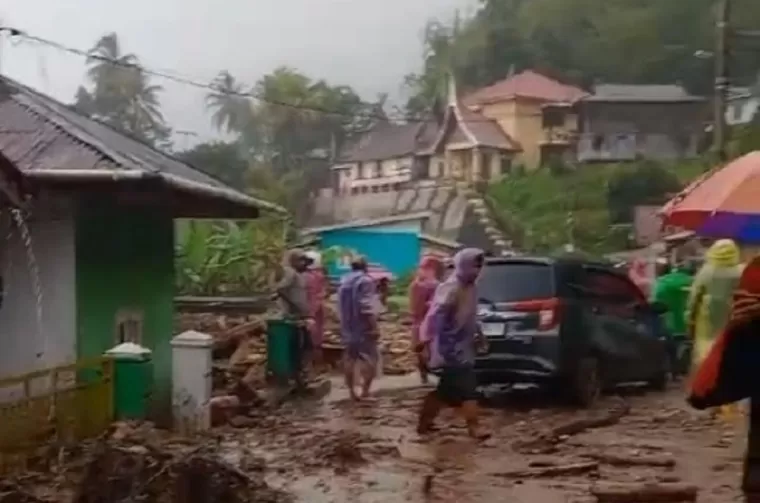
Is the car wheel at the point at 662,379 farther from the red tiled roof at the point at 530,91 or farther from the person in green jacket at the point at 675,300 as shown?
the red tiled roof at the point at 530,91

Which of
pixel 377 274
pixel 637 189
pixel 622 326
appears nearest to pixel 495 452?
pixel 622 326

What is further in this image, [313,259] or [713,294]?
[313,259]

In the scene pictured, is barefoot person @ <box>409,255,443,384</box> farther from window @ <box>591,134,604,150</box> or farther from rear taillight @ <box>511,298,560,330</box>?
window @ <box>591,134,604,150</box>

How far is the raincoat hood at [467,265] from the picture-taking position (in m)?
13.0

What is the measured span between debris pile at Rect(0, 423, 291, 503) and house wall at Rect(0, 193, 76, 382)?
3.06 m

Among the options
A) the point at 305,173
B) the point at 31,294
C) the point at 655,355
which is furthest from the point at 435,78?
the point at 31,294

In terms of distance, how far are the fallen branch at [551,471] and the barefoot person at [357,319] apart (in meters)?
5.21

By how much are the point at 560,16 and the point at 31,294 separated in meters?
76.7

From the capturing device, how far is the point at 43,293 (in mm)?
12680

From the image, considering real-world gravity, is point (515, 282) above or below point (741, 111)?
below

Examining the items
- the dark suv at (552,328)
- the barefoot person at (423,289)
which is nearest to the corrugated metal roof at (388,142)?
the barefoot person at (423,289)

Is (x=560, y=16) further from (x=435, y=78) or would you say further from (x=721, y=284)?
(x=721, y=284)

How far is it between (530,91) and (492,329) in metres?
57.1

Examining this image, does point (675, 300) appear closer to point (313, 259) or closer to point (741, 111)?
point (313, 259)
